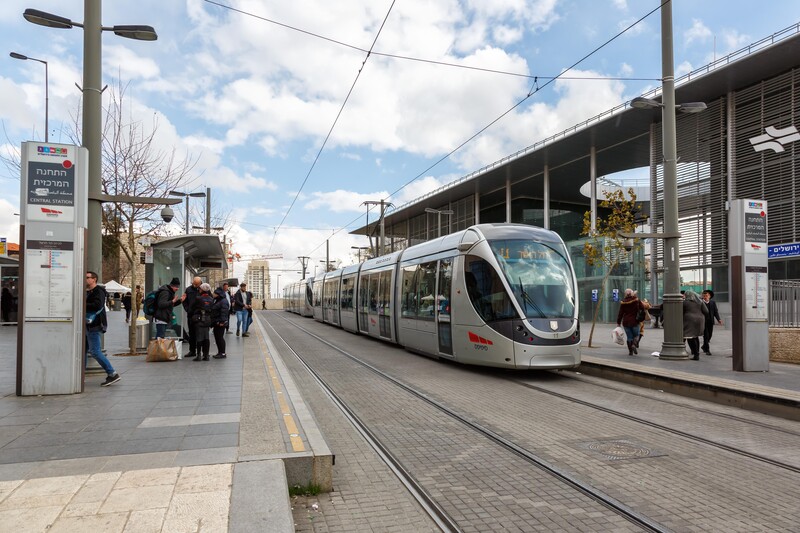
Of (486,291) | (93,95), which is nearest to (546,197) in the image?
(486,291)

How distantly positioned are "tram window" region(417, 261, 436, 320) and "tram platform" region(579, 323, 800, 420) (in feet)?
12.2

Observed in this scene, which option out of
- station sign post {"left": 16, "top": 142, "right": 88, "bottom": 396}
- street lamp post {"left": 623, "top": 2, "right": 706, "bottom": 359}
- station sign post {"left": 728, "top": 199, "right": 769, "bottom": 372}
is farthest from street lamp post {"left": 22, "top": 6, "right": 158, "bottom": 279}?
station sign post {"left": 728, "top": 199, "right": 769, "bottom": 372}

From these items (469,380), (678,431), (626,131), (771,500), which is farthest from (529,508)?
(626,131)

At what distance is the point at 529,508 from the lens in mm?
4328

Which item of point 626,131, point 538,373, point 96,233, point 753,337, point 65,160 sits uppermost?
point 626,131

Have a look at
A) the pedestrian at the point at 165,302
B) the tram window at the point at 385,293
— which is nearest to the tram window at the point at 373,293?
the tram window at the point at 385,293

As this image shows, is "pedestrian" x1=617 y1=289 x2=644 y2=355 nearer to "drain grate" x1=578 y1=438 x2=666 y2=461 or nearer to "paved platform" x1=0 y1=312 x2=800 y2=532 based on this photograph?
"paved platform" x1=0 y1=312 x2=800 y2=532

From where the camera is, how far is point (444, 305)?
42.4 feet

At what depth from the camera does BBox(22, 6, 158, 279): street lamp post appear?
375 inches

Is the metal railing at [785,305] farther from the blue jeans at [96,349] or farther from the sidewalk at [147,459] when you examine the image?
the blue jeans at [96,349]

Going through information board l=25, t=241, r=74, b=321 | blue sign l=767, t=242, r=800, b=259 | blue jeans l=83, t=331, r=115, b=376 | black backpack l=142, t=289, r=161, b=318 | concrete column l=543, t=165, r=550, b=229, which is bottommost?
blue jeans l=83, t=331, r=115, b=376

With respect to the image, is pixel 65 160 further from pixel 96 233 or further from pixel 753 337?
pixel 753 337

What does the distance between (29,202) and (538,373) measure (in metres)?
9.54

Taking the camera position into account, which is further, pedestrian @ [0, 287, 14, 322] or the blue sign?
pedestrian @ [0, 287, 14, 322]
